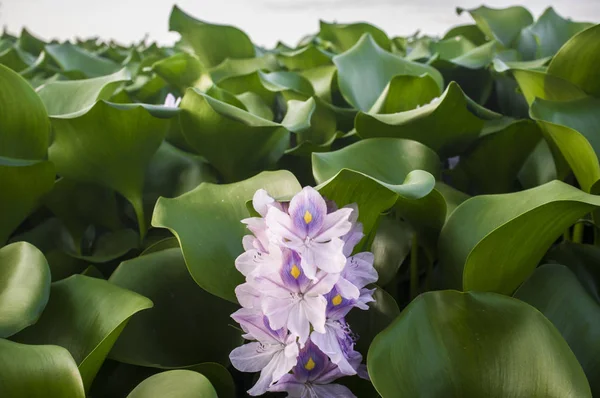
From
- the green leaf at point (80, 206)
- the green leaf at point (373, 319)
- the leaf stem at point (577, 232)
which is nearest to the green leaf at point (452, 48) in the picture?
the leaf stem at point (577, 232)

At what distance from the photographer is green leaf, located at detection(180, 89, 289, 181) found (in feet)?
1.93

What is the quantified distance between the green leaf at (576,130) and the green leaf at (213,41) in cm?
68

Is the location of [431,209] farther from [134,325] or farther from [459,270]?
[134,325]

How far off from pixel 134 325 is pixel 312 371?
154 millimetres

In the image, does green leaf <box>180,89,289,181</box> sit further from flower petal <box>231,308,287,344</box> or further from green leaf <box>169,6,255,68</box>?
green leaf <box>169,6,255,68</box>

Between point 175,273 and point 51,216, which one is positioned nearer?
point 175,273

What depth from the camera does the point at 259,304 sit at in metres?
0.38

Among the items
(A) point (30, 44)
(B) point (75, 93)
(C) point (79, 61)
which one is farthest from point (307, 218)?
(A) point (30, 44)

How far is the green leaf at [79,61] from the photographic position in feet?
3.98

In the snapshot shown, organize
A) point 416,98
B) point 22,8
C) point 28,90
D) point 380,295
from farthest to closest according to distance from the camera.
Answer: point 22,8, point 416,98, point 28,90, point 380,295

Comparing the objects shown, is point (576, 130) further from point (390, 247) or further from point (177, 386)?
point (177, 386)

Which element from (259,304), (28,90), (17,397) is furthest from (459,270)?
(28,90)

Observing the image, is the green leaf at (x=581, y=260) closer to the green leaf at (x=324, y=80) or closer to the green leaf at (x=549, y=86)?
the green leaf at (x=549, y=86)

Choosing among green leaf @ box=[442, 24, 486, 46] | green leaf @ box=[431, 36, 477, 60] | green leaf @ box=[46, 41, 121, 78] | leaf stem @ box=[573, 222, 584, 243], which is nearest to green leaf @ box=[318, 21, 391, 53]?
green leaf @ box=[431, 36, 477, 60]
